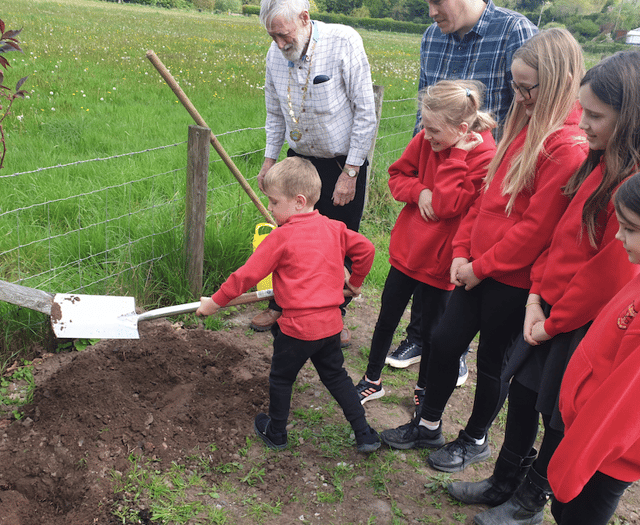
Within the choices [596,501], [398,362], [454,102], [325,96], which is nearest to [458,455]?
[398,362]

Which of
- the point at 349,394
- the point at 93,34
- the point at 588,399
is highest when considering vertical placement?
the point at 93,34

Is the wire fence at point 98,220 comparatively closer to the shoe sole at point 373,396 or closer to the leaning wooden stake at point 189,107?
the leaning wooden stake at point 189,107

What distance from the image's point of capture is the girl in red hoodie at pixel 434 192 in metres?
2.22

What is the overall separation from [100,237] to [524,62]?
287cm

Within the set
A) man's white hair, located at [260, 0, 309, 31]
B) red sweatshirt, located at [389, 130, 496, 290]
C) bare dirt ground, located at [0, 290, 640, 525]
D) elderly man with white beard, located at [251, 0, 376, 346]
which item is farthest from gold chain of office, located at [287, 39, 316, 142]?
bare dirt ground, located at [0, 290, 640, 525]

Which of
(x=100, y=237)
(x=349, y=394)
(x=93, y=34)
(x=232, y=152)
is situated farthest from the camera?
(x=93, y=34)

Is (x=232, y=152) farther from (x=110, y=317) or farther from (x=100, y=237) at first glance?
(x=110, y=317)

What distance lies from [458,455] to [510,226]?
1167 millimetres

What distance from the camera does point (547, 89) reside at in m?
1.83

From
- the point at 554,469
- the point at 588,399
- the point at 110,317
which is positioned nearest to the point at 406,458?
the point at 554,469

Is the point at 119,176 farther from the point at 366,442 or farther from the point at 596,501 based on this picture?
the point at 596,501

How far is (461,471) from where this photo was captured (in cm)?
248

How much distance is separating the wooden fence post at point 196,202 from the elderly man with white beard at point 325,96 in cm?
52

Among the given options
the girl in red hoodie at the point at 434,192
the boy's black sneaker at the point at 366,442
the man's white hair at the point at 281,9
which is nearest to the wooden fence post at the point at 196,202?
the man's white hair at the point at 281,9
